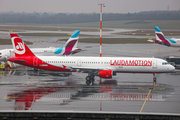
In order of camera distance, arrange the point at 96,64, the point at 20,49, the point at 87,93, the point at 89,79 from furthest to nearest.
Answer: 1. the point at 20,49
2. the point at 96,64
3. the point at 89,79
4. the point at 87,93

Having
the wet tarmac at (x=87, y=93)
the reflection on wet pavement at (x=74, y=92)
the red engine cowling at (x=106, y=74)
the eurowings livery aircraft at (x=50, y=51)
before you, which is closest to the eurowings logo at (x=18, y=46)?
the wet tarmac at (x=87, y=93)

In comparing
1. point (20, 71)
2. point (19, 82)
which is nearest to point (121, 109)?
point (19, 82)

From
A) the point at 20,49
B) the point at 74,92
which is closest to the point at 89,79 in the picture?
the point at 74,92

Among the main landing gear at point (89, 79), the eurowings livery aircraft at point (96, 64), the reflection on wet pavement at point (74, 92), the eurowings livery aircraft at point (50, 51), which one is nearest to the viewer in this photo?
the reflection on wet pavement at point (74, 92)

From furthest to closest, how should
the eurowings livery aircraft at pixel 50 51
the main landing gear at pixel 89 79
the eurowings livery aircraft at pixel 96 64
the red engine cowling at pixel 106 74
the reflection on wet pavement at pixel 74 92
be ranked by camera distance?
the eurowings livery aircraft at pixel 50 51, the eurowings livery aircraft at pixel 96 64, the main landing gear at pixel 89 79, the red engine cowling at pixel 106 74, the reflection on wet pavement at pixel 74 92

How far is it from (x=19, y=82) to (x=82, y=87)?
926 centimetres

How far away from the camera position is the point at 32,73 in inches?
1704

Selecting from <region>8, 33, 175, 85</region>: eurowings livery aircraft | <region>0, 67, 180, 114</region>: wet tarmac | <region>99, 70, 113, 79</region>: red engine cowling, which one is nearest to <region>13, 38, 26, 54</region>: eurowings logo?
<region>8, 33, 175, 85</region>: eurowings livery aircraft

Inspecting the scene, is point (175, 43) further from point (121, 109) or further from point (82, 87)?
point (121, 109)

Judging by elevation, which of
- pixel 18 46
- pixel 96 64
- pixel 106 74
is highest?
pixel 18 46

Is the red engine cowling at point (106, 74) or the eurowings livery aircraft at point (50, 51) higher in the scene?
the eurowings livery aircraft at point (50, 51)

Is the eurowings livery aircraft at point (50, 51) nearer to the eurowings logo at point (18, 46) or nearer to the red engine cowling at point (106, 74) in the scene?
the eurowings logo at point (18, 46)

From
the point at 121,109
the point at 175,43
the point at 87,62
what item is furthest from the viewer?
the point at 175,43

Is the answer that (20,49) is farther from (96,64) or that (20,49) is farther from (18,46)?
(96,64)
